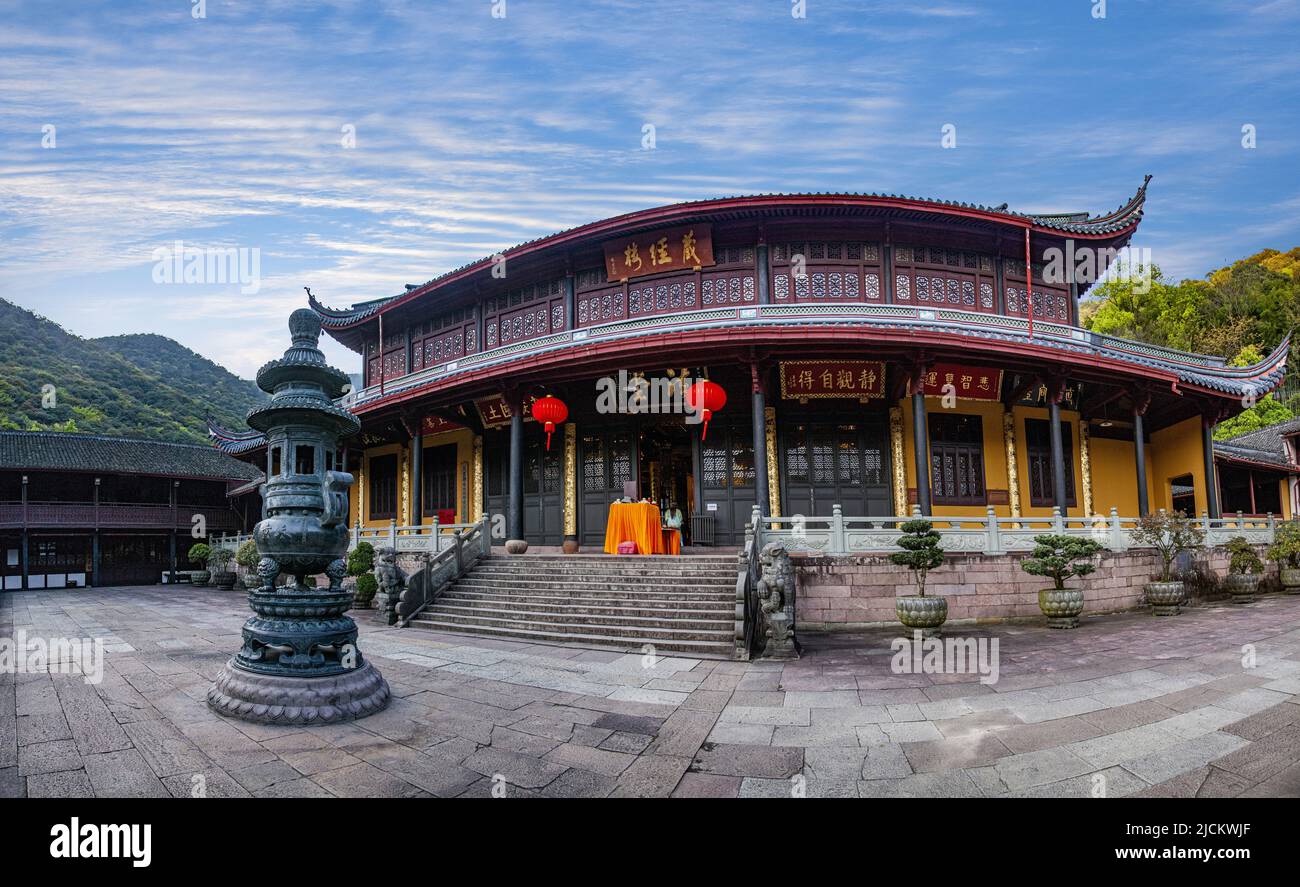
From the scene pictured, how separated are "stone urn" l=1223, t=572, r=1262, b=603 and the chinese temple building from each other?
1.82 m

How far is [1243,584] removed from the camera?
11398 millimetres

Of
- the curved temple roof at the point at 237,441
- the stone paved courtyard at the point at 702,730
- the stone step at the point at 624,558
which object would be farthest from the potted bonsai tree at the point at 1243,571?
the curved temple roof at the point at 237,441

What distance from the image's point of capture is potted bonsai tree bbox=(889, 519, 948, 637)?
7.57 meters

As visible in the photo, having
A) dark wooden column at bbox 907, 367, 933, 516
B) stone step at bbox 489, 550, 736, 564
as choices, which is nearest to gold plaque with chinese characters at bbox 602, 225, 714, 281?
dark wooden column at bbox 907, 367, 933, 516

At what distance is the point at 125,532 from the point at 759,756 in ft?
100

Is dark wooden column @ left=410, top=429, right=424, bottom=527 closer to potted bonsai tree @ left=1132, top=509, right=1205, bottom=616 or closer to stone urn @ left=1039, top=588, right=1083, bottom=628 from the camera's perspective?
stone urn @ left=1039, top=588, right=1083, bottom=628

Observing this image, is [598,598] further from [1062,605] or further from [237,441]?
[237,441]

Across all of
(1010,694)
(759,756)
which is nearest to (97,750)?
(759,756)

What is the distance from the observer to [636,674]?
6.30 m

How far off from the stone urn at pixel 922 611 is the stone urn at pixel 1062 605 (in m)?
2.15

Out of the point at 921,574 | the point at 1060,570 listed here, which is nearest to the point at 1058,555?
the point at 1060,570

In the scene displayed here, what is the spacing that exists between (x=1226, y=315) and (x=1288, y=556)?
88.5 ft
